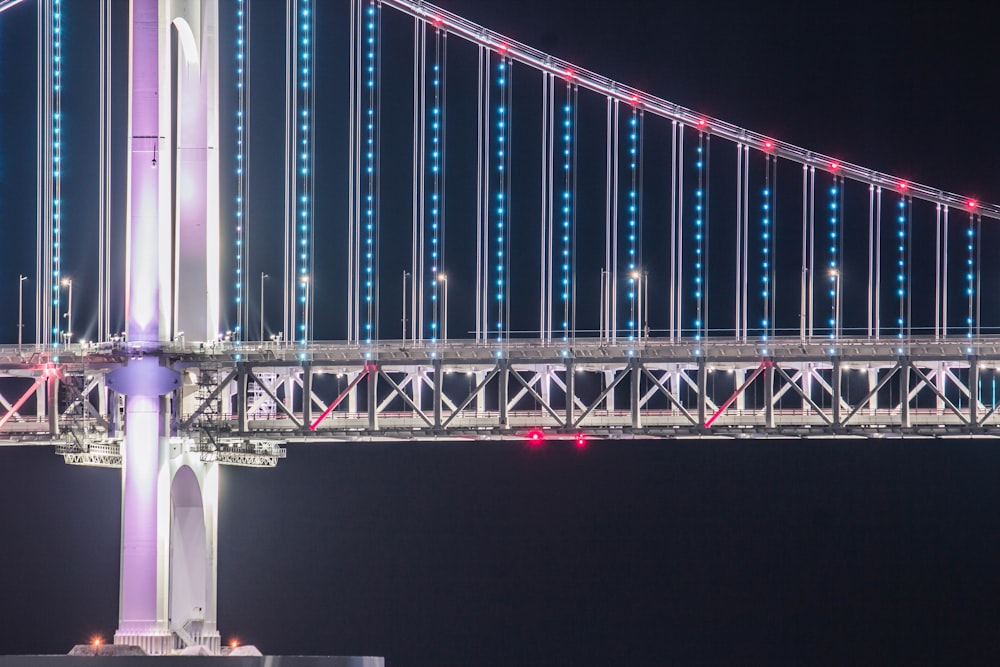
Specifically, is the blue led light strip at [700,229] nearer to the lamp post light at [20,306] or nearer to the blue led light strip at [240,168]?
the blue led light strip at [240,168]

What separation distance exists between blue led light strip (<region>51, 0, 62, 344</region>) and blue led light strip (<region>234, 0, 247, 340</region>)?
3884mm

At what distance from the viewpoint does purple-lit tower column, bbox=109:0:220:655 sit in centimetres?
4197

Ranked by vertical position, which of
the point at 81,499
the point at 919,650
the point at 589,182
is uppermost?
the point at 589,182

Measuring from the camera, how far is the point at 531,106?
5172 centimetres

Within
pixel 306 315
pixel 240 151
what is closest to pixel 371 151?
pixel 240 151

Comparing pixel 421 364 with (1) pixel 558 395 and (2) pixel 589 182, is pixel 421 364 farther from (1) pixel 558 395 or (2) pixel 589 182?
(1) pixel 558 395

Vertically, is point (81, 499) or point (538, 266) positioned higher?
point (538, 266)

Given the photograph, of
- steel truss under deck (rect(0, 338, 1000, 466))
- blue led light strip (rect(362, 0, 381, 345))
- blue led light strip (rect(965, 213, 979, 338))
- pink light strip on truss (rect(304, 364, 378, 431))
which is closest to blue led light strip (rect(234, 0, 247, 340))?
steel truss under deck (rect(0, 338, 1000, 466))

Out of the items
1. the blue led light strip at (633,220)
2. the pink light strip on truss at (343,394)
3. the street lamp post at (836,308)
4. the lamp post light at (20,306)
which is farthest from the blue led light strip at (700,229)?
the lamp post light at (20,306)

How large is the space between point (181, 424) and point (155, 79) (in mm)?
6937

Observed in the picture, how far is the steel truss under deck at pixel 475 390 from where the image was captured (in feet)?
140

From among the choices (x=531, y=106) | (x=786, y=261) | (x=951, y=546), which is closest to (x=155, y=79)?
(x=531, y=106)

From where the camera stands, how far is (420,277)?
45.9 metres

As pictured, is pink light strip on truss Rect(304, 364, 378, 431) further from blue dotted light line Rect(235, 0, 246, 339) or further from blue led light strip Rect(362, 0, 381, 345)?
blue led light strip Rect(362, 0, 381, 345)
